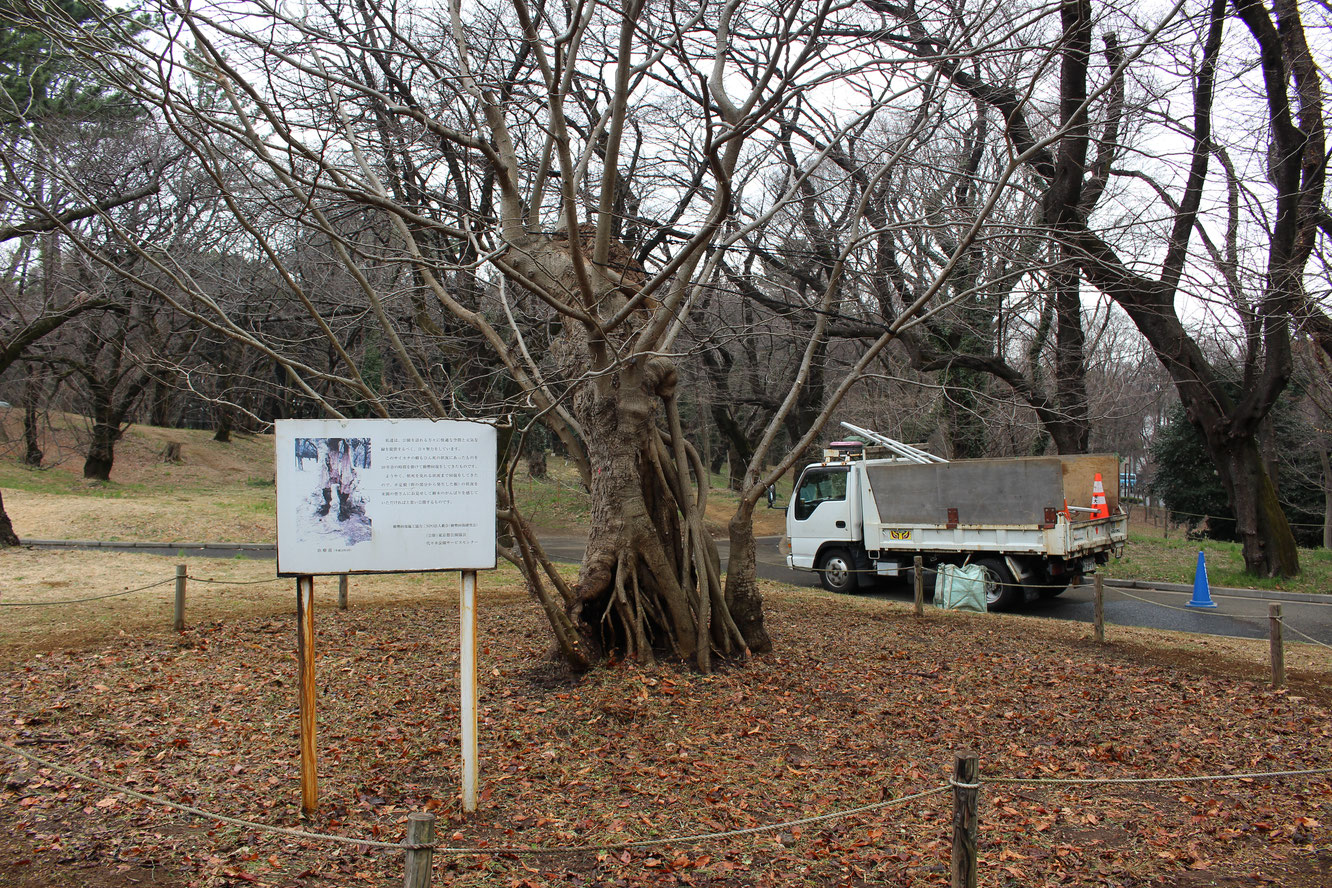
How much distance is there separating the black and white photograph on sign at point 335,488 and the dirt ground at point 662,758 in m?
1.54

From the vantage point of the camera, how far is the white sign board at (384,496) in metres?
4.48

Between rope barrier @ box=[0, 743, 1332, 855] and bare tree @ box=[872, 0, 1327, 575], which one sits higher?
bare tree @ box=[872, 0, 1327, 575]

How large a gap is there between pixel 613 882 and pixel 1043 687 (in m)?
4.92

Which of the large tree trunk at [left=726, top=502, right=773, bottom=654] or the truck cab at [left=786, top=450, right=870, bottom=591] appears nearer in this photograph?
the large tree trunk at [left=726, top=502, right=773, bottom=654]

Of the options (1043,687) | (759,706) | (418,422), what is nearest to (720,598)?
(759,706)

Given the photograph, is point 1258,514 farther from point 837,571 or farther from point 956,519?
point 837,571

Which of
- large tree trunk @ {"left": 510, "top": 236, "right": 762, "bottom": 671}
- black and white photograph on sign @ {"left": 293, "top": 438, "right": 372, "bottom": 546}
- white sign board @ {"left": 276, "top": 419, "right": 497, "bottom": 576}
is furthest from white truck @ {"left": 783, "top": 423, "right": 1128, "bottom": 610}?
black and white photograph on sign @ {"left": 293, "top": 438, "right": 372, "bottom": 546}

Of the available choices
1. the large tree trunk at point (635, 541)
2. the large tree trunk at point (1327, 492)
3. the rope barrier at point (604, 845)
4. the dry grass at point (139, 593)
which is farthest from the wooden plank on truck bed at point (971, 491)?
the large tree trunk at point (1327, 492)

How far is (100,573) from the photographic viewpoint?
1210 cm

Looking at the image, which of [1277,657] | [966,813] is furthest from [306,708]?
[1277,657]

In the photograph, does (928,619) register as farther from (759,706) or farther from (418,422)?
(418,422)

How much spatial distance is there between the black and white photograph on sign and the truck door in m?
11.3

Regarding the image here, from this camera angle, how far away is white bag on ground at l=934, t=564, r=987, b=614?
12.6m

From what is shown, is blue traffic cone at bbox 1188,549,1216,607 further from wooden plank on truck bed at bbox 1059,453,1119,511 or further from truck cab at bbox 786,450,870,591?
truck cab at bbox 786,450,870,591
